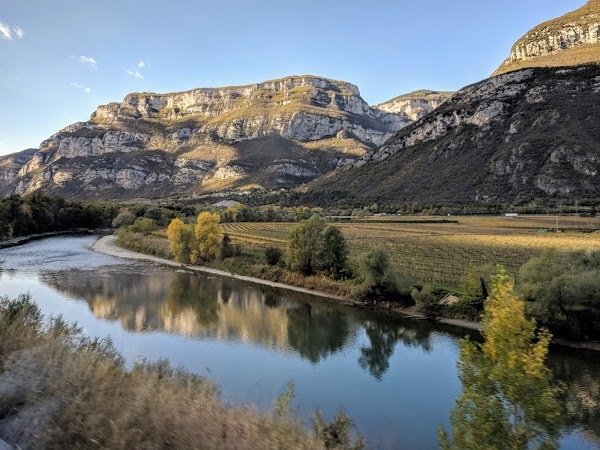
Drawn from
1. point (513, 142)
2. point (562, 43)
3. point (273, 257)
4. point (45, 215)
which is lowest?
point (273, 257)

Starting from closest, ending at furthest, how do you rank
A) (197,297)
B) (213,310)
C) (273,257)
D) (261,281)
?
(213,310) → (197,297) → (261,281) → (273,257)

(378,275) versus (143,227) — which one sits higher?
(143,227)

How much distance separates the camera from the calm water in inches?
652

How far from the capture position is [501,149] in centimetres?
9094

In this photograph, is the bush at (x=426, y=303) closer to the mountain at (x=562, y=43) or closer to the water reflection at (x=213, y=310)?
the water reflection at (x=213, y=310)

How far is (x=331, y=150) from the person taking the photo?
191250mm

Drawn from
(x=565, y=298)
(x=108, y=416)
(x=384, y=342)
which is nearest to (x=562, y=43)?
(x=565, y=298)

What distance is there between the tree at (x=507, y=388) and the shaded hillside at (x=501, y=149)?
79550 millimetres

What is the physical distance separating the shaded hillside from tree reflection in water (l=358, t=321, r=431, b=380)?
204 ft

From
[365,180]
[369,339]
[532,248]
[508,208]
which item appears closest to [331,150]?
[365,180]

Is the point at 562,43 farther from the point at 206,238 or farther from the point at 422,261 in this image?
the point at 206,238

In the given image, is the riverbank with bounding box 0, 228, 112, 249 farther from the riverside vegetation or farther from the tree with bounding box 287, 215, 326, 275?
the tree with bounding box 287, 215, 326, 275

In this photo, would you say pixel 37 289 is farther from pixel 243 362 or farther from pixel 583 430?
pixel 583 430

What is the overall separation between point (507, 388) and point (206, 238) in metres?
45.1
